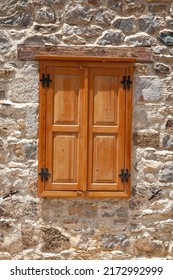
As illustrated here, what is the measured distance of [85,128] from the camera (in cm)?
522

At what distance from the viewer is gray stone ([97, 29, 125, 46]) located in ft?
17.2

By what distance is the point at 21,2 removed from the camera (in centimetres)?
521

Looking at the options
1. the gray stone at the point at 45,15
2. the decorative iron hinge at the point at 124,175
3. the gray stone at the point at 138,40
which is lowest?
the decorative iron hinge at the point at 124,175

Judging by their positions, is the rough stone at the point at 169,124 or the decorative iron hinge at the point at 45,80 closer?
the decorative iron hinge at the point at 45,80

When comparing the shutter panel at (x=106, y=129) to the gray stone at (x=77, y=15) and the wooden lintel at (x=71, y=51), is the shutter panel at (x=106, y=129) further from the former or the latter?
the gray stone at (x=77, y=15)

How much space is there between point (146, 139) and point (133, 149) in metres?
0.17

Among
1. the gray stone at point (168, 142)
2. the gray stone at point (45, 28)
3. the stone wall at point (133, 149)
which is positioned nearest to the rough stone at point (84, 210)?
the stone wall at point (133, 149)

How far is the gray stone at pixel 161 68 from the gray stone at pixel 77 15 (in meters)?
0.85

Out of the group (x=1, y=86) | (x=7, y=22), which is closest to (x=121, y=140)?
(x=1, y=86)

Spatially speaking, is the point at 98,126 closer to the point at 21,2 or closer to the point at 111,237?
the point at 111,237

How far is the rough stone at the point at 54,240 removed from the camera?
17.3ft

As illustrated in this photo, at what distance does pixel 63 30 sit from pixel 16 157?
1.39m
